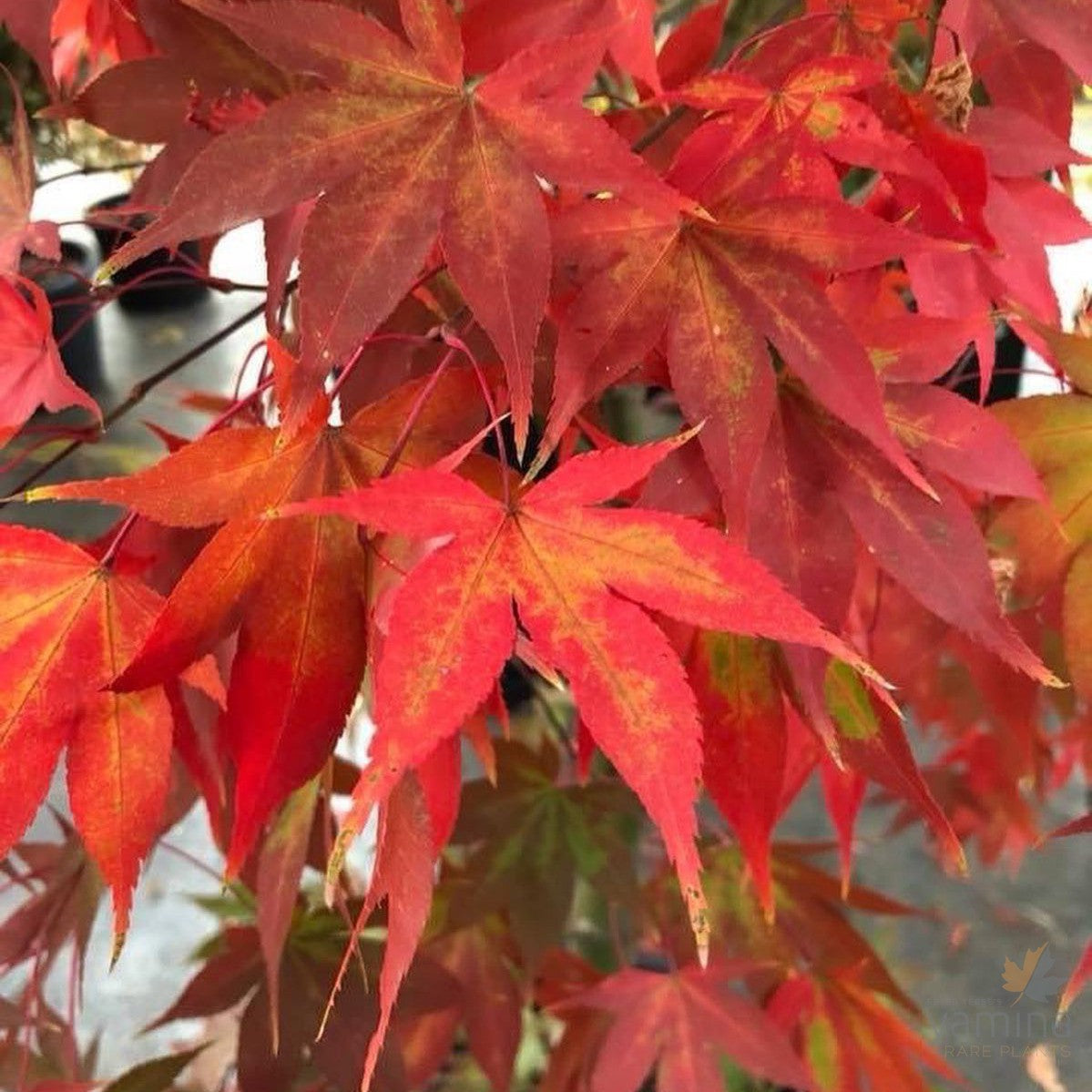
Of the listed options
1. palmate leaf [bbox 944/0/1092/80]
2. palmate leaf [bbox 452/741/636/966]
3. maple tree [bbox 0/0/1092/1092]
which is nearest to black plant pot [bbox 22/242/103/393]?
palmate leaf [bbox 452/741/636/966]

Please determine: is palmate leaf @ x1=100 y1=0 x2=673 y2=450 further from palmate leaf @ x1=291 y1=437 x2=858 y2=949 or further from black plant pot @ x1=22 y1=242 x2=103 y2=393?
black plant pot @ x1=22 y1=242 x2=103 y2=393

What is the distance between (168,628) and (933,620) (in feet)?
0.95

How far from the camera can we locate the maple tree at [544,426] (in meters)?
0.23

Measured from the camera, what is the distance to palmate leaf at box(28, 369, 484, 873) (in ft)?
0.78

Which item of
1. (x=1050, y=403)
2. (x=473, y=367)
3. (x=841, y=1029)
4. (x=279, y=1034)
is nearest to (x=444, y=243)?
(x=473, y=367)

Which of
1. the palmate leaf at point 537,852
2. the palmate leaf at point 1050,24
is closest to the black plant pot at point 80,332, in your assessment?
the palmate leaf at point 537,852

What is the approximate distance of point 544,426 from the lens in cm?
30

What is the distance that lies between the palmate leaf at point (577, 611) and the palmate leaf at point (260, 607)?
34 millimetres

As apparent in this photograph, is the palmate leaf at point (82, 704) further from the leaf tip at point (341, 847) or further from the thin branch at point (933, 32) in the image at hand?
the thin branch at point (933, 32)

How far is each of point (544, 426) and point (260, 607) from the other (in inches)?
3.6

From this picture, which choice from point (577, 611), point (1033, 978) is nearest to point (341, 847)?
point (577, 611)

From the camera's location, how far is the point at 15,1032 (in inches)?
18.4

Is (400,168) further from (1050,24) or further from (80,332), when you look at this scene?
(80,332)

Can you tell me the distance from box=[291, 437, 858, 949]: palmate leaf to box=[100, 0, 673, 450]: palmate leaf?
0.02 m
